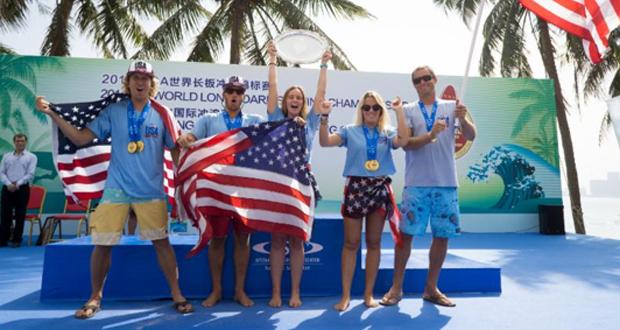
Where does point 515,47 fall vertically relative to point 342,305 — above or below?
above

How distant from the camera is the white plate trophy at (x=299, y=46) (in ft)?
13.8

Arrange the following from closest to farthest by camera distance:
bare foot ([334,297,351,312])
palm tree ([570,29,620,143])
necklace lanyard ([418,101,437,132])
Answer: bare foot ([334,297,351,312]) < necklace lanyard ([418,101,437,132]) < palm tree ([570,29,620,143])

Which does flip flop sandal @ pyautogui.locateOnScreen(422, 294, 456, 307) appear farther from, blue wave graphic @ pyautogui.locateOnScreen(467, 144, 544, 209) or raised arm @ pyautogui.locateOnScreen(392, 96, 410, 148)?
blue wave graphic @ pyautogui.locateOnScreen(467, 144, 544, 209)

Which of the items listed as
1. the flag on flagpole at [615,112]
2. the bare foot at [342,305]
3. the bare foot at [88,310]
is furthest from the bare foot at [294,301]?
the flag on flagpole at [615,112]

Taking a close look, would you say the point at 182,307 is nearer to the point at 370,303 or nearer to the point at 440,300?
the point at 370,303

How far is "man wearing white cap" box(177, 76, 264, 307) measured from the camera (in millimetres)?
3240

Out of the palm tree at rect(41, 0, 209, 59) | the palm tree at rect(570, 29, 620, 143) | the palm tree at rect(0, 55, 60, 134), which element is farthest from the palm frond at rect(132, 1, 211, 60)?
Answer: the palm tree at rect(570, 29, 620, 143)

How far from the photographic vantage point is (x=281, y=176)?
3.28 metres

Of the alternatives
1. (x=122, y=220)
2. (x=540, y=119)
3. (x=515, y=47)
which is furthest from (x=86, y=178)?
(x=515, y=47)

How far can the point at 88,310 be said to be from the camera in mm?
2928

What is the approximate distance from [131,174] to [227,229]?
30.6 inches

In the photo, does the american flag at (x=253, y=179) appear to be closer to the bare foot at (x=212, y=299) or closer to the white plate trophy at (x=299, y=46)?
the bare foot at (x=212, y=299)

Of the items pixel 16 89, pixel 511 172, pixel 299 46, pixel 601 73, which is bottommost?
pixel 511 172

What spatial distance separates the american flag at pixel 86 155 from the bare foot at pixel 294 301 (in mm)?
1180
